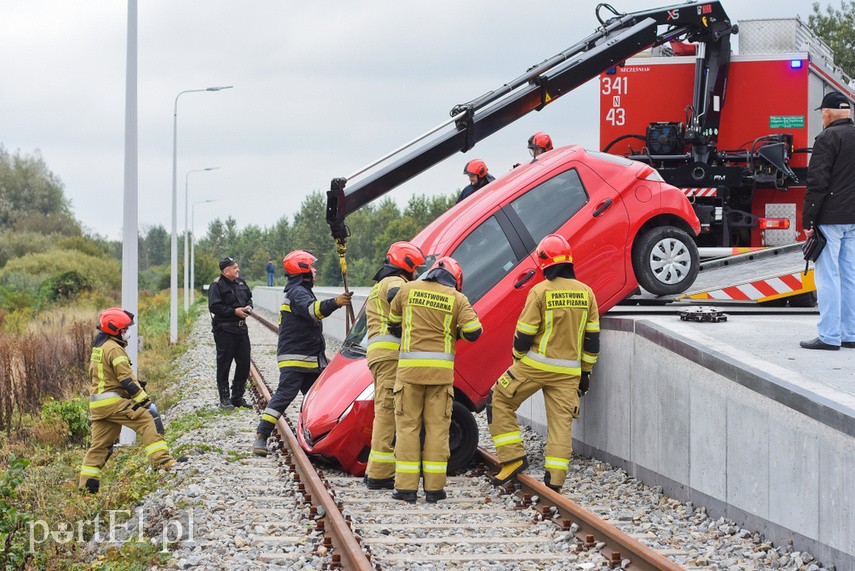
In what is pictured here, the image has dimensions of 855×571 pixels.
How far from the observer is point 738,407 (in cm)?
680

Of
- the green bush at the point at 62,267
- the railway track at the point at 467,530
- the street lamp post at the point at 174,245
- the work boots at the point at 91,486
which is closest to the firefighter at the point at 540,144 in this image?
the railway track at the point at 467,530

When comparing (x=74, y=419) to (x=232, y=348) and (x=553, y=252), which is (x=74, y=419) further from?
(x=553, y=252)

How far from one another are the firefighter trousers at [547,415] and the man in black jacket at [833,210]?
74.6 inches

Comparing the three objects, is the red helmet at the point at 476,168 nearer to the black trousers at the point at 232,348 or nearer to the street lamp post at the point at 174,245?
the black trousers at the point at 232,348

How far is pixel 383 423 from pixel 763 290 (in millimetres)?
4892

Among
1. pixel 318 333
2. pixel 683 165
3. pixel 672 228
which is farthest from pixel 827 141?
pixel 683 165

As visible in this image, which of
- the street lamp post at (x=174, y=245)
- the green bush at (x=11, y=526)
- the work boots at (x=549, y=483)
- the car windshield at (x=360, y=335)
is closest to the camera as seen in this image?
the green bush at (x=11, y=526)

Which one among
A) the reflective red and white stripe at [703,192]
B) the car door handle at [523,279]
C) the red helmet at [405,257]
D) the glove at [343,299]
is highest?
the reflective red and white stripe at [703,192]

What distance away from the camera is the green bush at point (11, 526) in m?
7.48

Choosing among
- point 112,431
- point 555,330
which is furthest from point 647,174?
point 112,431

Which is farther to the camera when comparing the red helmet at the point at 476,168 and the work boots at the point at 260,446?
the red helmet at the point at 476,168

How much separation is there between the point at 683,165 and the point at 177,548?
9.89m

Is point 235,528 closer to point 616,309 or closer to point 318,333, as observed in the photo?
point 318,333

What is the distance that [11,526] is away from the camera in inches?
310
